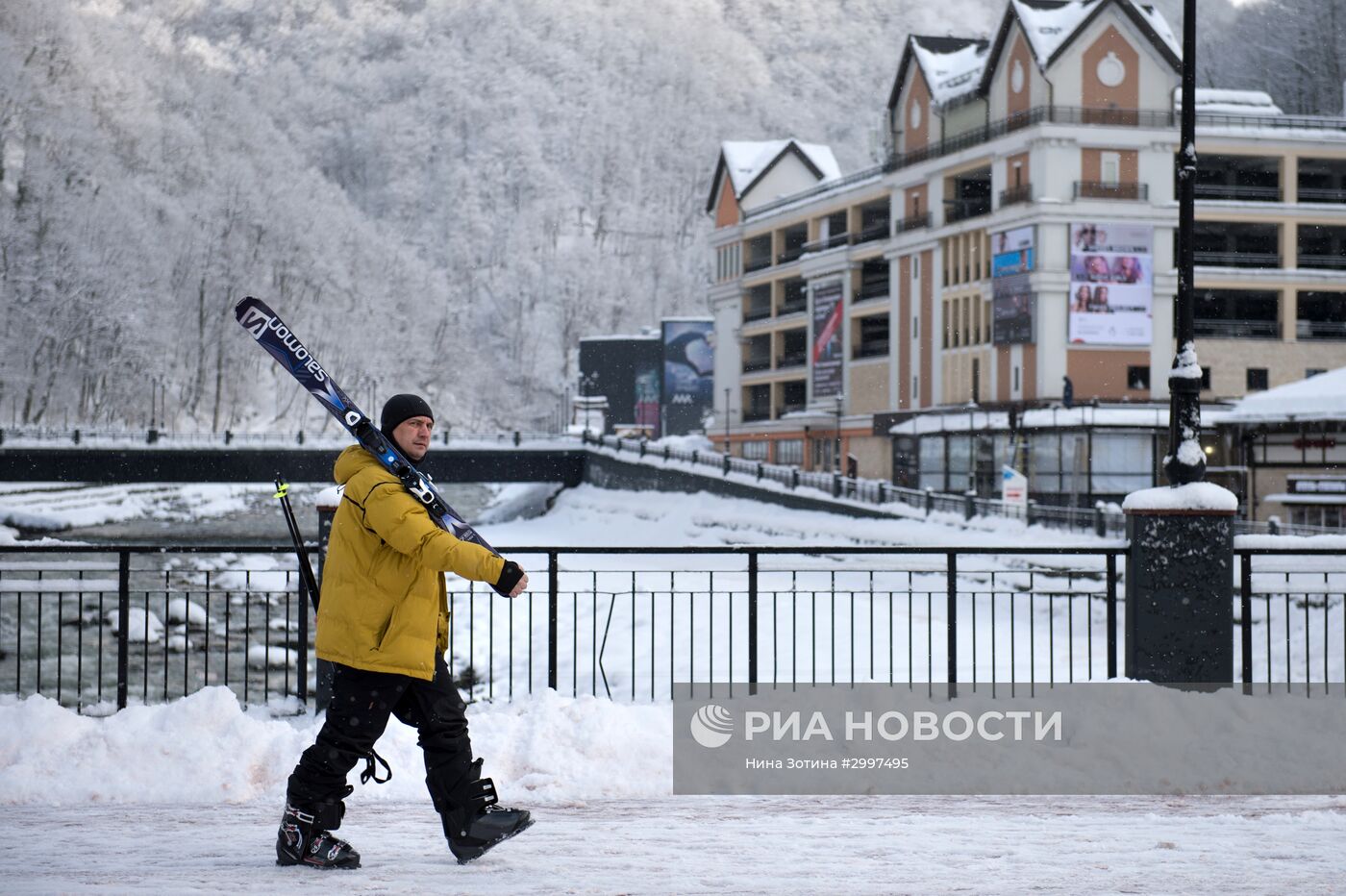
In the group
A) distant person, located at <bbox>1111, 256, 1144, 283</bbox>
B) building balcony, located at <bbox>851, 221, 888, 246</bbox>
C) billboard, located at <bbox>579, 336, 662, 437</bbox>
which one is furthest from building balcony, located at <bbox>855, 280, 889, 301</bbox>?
billboard, located at <bbox>579, 336, 662, 437</bbox>

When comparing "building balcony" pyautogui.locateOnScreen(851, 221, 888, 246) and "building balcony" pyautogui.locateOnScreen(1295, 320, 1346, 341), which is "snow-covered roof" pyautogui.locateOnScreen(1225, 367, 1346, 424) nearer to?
Result: "building balcony" pyautogui.locateOnScreen(1295, 320, 1346, 341)

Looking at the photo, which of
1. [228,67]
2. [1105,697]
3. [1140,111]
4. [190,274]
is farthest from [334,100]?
[1105,697]

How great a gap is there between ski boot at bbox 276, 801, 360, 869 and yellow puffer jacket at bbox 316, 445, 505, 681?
0.65 meters

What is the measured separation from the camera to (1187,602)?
9.73m

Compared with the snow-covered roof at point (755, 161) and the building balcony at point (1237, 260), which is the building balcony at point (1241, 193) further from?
the snow-covered roof at point (755, 161)

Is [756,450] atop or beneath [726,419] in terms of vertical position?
beneath

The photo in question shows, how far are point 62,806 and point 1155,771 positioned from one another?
19.2 feet

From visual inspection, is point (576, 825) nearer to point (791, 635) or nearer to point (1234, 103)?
point (791, 635)

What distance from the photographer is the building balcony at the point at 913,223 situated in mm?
58156

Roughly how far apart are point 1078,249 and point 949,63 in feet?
41.5

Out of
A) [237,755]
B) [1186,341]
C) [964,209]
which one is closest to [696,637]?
[1186,341]

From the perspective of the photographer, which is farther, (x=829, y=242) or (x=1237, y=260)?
(x=829, y=242)

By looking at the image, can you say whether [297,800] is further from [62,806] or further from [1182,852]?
[1182,852]

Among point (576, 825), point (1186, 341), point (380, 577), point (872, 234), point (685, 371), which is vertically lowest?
point (576, 825)
